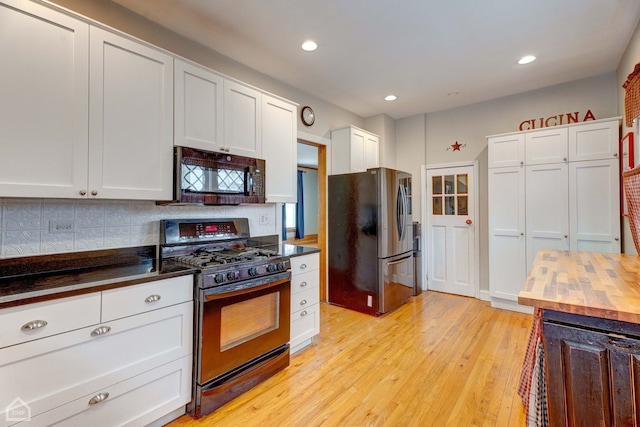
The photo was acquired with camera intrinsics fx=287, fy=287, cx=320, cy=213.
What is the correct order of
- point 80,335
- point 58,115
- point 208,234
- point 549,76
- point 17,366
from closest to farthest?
point 17,366
point 80,335
point 58,115
point 208,234
point 549,76

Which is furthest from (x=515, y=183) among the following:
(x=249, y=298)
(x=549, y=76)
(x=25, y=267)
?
(x=25, y=267)

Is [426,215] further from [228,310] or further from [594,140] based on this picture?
[228,310]

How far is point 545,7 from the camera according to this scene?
2.11 meters

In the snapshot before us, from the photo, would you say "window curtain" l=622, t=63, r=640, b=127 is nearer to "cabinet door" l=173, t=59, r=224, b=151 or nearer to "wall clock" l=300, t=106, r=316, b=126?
"wall clock" l=300, t=106, r=316, b=126

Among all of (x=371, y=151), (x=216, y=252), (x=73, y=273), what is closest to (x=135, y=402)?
(x=73, y=273)

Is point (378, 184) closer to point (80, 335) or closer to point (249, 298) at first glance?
point (249, 298)

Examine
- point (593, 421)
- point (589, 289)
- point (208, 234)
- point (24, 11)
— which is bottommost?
point (593, 421)

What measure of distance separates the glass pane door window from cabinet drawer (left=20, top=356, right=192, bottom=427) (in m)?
3.86

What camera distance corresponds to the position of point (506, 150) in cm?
357

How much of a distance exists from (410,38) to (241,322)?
8.76 ft

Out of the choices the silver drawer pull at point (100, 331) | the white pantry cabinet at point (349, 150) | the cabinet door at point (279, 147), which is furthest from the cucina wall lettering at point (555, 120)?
the silver drawer pull at point (100, 331)

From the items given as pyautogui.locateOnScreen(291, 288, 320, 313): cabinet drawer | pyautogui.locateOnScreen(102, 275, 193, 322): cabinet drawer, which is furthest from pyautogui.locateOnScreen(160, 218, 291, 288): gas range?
pyautogui.locateOnScreen(291, 288, 320, 313): cabinet drawer

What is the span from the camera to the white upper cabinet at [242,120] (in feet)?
7.64

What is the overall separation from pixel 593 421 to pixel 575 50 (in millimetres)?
3141
